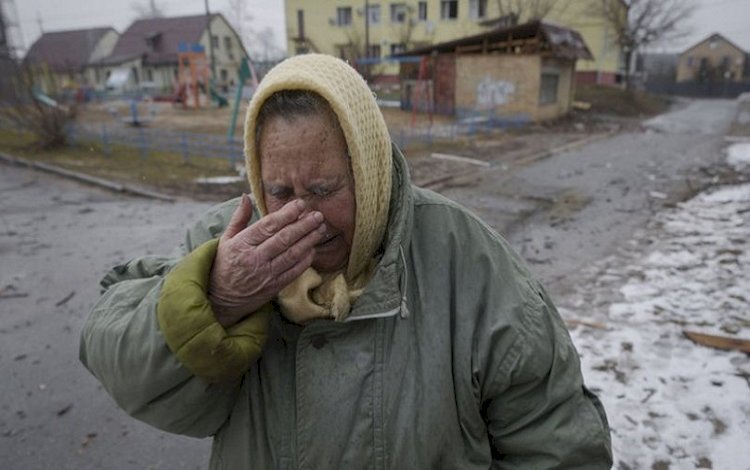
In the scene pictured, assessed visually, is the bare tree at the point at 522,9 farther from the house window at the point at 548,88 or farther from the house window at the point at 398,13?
the house window at the point at 548,88

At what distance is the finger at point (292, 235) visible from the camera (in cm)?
114

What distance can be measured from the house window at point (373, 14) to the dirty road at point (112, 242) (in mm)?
14422

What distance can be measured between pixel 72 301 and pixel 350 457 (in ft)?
15.7

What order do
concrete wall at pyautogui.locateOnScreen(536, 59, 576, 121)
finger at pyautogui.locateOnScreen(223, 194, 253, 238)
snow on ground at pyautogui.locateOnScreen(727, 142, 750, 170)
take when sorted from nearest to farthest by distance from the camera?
finger at pyautogui.locateOnScreen(223, 194, 253, 238), snow on ground at pyautogui.locateOnScreen(727, 142, 750, 170), concrete wall at pyautogui.locateOnScreen(536, 59, 576, 121)

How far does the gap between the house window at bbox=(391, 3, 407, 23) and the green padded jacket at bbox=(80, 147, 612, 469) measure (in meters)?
24.9

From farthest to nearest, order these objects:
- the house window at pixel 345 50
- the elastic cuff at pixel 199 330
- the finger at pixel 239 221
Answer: the house window at pixel 345 50 → the finger at pixel 239 221 → the elastic cuff at pixel 199 330

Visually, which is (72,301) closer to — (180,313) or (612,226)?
(180,313)

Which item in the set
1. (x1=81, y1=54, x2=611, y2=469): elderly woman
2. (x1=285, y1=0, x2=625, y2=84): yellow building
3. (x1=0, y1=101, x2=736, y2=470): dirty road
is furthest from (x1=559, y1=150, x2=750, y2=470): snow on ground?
(x1=285, y1=0, x2=625, y2=84): yellow building

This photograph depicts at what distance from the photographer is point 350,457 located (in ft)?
→ 4.20

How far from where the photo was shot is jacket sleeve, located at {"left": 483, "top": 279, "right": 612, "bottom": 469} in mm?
1300

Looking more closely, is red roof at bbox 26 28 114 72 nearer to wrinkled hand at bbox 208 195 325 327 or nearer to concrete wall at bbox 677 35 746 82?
wrinkled hand at bbox 208 195 325 327

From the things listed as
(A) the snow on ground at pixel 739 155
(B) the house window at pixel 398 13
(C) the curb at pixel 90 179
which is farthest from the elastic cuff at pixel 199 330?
(B) the house window at pixel 398 13

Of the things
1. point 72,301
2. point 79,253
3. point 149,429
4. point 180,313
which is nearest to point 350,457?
point 180,313

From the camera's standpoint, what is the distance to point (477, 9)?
79.2ft
